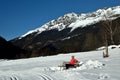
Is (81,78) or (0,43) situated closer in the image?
(81,78)

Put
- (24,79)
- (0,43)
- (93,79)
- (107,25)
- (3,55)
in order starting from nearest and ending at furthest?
(93,79) < (24,79) < (107,25) < (3,55) < (0,43)

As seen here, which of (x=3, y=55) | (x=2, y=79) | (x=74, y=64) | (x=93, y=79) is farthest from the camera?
(x=3, y=55)

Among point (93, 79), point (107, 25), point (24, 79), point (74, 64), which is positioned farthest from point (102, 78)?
point (107, 25)

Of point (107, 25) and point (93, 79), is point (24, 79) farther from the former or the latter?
point (107, 25)

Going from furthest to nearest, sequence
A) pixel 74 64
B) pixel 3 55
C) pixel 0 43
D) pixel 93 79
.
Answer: pixel 0 43, pixel 3 55, pixel 74 64, pixel 93 79

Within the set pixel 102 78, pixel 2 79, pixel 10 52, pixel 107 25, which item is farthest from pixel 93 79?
pixel 10 52

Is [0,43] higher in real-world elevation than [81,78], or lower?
higher

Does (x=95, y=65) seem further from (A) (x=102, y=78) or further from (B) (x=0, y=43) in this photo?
(B) (x=0, y=43)

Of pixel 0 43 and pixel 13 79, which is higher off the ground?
pixel 0 43

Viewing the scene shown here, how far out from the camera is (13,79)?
2503cm

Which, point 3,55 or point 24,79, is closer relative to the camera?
point 24,79

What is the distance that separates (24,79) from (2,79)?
2454 mm

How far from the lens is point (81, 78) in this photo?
20328mm

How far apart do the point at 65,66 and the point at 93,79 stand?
544 inches
